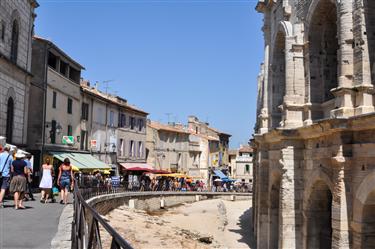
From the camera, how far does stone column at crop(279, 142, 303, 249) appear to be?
627 inches

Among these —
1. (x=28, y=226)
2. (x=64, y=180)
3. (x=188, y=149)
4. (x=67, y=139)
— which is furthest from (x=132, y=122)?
(x=28, y=226)

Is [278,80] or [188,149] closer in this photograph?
[278,80]

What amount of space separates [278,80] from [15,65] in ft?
38.9

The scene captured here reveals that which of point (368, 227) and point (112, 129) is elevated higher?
point (112, 129)

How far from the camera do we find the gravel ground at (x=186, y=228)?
19250 millimetres

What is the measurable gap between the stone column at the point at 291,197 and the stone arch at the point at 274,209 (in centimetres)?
189

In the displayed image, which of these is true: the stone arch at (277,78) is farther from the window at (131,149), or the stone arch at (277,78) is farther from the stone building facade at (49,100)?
the window at (131,149)

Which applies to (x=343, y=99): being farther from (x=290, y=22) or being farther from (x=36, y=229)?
(x=36, y=229)

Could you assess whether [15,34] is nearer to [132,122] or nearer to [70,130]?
[70,130]

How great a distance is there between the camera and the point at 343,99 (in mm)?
12242

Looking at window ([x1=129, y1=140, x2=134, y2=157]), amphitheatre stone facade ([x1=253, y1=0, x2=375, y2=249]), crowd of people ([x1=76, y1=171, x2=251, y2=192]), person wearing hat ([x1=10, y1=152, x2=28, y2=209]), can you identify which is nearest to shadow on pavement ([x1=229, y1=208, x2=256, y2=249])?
amphitheatre stone facade ([x1=253, y1=0, x2=375, y2=249])

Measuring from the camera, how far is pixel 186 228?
1062 inches

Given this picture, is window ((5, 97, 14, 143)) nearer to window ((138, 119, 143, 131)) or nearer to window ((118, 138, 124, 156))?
window ((118, 138, 124, 156))

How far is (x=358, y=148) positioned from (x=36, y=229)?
792 centimetres
